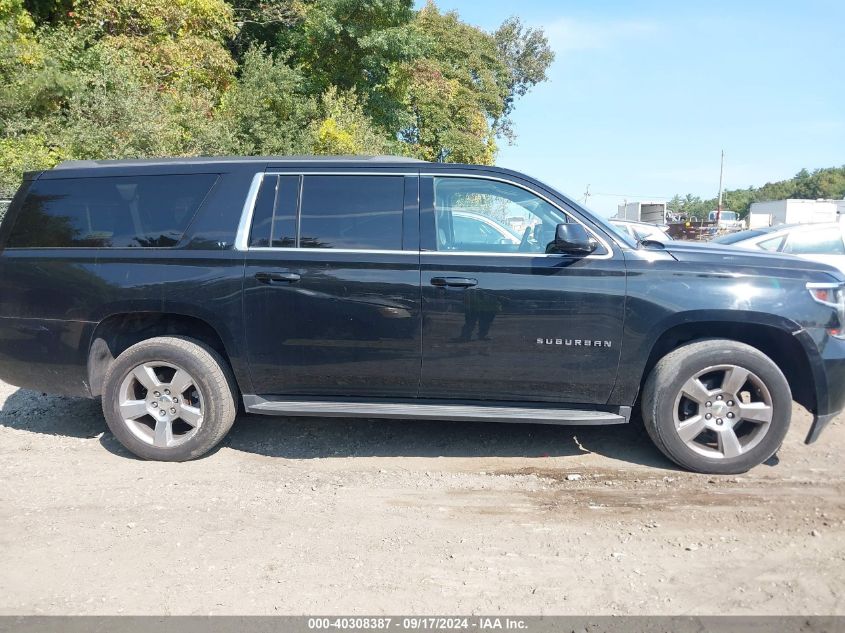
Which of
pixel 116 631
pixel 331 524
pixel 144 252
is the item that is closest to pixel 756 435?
pixel 331 524

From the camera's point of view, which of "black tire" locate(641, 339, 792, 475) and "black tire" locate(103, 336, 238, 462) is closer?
"black tire" locate(641, 339, 792, 475)

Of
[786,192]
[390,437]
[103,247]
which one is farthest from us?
[786,192]

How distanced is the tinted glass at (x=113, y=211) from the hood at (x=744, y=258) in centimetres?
315

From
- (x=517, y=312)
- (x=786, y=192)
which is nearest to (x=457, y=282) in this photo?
→ (x=517, y=312)

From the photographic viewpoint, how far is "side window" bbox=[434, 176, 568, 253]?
172 inches

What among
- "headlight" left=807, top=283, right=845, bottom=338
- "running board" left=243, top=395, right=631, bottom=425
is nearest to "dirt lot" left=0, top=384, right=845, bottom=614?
"running board" left=243, top=395, right=631, bottom=425

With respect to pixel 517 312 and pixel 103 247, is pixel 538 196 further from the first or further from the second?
Result: pixel 103 247

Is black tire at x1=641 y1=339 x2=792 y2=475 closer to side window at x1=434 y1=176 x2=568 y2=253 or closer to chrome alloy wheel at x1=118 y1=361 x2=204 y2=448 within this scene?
side window at x1=434 y1=176 x2=568 y2=253

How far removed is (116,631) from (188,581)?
410 mm

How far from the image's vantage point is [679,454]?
4.32m

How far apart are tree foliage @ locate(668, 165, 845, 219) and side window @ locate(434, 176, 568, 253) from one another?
276ft

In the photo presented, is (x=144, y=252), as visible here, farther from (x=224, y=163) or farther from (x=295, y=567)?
(x=295, y=567)

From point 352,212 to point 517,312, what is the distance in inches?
50.0

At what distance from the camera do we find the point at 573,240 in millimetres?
4121
